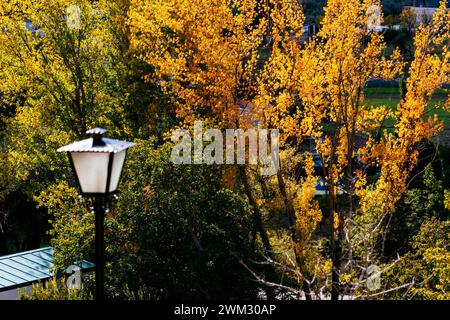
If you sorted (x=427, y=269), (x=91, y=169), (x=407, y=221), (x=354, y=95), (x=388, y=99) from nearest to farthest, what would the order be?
(x=91, y=169) < (x=427, y=269) < (x=354, y=95) < (x=407, y=221) < (x=388, y=99)

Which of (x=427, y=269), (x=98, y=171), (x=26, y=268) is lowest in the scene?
(x=427, y=269)

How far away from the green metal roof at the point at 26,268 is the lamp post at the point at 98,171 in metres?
10.6

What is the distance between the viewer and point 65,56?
80.1 ft

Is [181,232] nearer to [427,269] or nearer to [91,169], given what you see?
[427,269]

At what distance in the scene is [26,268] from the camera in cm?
1873

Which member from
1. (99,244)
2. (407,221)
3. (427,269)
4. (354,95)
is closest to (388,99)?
(407,221)

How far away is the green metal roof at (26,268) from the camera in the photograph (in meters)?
17.7

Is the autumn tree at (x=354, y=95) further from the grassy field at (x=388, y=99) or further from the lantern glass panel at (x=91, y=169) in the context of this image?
the grassy field at (x=388, y=99)

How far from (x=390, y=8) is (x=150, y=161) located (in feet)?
175

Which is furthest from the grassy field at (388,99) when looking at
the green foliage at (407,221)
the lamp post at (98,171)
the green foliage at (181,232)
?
the lamp post at (98,171)

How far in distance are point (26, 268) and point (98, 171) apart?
1275cm

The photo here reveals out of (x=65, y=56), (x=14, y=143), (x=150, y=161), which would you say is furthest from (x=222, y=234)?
(x=14, y=143)
